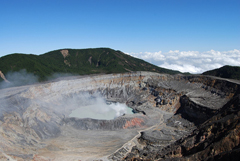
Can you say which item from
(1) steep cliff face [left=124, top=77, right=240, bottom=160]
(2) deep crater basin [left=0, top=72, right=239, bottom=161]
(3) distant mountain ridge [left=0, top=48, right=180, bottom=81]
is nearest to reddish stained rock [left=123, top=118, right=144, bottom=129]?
(2) deep crater basin [left=0, top=72, right=239, bottom=161]

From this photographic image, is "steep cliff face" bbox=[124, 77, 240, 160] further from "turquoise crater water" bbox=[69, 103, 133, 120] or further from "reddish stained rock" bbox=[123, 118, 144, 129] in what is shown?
"turquoise crater water" bbox=[69, 103, 133, 120]

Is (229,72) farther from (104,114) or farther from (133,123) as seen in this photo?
(104,114)

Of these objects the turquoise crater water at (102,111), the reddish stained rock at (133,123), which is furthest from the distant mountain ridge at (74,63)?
the reddish stained rock at (133,123)

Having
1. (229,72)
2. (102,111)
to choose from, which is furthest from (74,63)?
(229,72)

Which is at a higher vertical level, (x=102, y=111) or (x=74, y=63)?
(x=74, y=63)

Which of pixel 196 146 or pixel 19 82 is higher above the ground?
pixel 19 82

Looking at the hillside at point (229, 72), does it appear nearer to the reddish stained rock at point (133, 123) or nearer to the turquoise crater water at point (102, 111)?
the turquoise crater water at point (102, 111)

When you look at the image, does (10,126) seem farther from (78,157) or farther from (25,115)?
(78,157)

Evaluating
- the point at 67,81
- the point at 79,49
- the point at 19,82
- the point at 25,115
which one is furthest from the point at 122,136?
the point at 79,49
